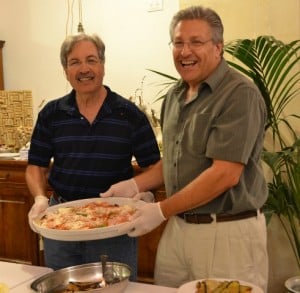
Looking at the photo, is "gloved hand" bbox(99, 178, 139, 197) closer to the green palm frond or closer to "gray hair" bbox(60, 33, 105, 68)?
"gray hair" bbox(60, 33, 105, 68)

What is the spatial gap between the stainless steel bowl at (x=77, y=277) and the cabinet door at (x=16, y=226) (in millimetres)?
1951

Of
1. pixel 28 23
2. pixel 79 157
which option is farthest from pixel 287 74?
pixel 28 23

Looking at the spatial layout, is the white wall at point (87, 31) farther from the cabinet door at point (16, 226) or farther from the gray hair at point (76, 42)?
the gray hair at point (76, 42)

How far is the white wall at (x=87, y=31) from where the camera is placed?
10.9ft

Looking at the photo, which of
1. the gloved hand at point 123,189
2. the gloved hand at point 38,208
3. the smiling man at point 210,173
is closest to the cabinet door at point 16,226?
the gloved hand at point 38,208

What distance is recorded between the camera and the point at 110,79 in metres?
3.50

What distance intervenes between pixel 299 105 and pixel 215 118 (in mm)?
1134

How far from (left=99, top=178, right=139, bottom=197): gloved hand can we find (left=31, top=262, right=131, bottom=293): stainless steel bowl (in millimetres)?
452

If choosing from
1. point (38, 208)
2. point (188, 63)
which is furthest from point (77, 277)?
point (188, 63)

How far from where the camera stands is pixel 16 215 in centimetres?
330

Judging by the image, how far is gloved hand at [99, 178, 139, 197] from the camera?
181 centimetres

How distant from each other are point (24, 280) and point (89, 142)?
0.63m

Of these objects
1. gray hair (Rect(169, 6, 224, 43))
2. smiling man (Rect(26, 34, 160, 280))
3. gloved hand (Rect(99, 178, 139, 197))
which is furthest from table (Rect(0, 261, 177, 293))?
gray hair (Rect(169, 6, 224, 43))

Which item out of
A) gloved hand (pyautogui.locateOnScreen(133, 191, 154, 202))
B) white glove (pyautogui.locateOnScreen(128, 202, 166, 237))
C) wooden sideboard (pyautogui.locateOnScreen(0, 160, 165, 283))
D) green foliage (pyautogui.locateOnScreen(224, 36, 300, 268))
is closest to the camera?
white glove (pyautogui.locateOnScreen(128, 202, 166, 237))
